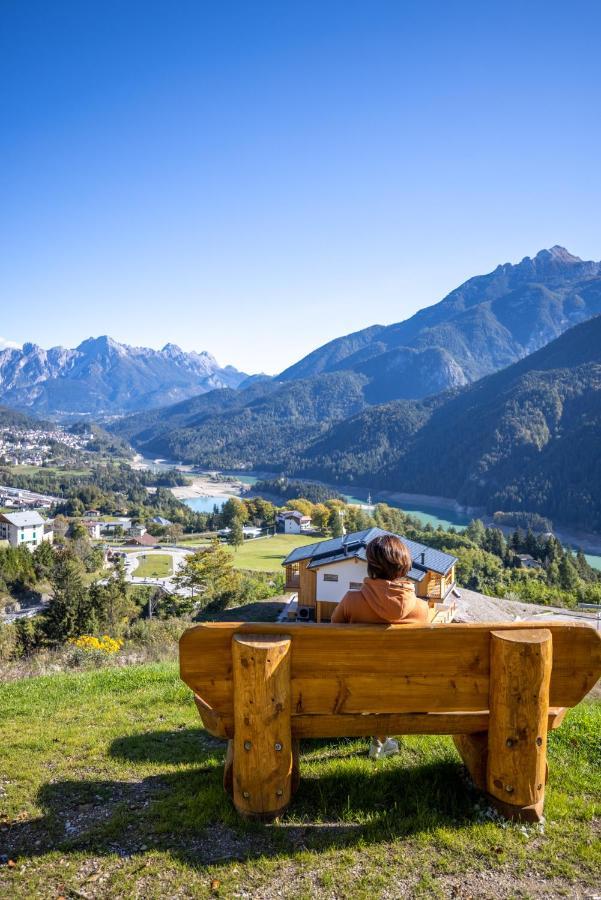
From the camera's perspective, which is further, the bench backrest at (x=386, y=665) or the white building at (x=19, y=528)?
the white building at (x=19, y=528)

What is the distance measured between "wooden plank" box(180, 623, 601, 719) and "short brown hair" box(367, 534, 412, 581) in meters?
0.28

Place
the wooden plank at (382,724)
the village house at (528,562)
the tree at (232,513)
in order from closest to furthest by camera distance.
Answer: the wooden plank at (382,724)
the village house at (528,562)
the tree at (232,513)

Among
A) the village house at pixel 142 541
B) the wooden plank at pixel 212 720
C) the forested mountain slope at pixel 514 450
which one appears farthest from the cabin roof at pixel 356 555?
A: the forested mountain slope at pixel 514 450

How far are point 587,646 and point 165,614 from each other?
30375 millimetres

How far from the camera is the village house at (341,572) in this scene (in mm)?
16531

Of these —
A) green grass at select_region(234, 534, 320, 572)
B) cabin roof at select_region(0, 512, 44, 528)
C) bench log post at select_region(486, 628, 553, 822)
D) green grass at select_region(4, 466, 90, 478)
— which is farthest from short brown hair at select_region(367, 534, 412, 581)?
green grass at select_region(4, 466, 90, 478)

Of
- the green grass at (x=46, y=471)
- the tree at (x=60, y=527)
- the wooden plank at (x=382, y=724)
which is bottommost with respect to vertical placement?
the tree at (x=60, y=527)

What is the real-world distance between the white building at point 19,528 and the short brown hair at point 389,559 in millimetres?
72575

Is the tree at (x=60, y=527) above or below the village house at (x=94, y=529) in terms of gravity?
above

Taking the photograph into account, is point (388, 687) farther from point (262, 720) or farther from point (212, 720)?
point (212, 720)

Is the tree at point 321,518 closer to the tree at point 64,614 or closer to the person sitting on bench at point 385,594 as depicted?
the tree at point 64,614

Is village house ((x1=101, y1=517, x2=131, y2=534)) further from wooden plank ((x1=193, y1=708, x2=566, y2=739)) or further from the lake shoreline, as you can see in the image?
wooden plank ((x1=193, y1=708, x2=566, y2=739))

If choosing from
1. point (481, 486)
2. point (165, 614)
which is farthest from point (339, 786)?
point (481, 486)

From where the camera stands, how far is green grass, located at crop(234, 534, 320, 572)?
51.5m
